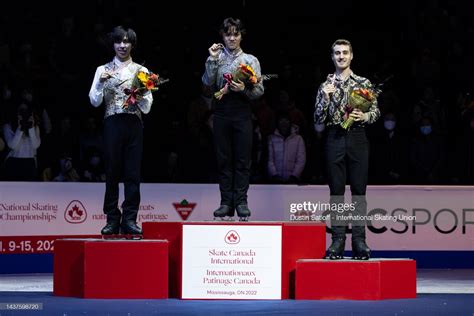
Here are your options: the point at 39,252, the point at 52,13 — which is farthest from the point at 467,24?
the point at 39,252

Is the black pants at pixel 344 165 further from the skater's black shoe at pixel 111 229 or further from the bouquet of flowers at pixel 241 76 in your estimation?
the skater's black shoe at pixel 111 229

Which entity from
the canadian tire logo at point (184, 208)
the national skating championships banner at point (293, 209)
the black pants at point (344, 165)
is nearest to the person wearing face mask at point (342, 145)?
the black pants at point (344, 165)

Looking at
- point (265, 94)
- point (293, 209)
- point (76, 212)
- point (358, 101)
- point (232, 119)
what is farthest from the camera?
point (265, 94)

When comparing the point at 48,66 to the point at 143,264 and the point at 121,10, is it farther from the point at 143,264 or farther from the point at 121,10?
the point at 143,264

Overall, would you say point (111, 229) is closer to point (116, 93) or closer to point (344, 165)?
point (116, 93)

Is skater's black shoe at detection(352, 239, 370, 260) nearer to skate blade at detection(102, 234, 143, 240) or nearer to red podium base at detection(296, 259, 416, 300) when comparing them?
red podium base at detection(296, 259, 416, 300)

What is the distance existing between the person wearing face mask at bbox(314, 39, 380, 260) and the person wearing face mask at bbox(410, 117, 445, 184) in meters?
6.12

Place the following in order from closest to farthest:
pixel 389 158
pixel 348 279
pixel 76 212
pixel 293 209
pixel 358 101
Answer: pixel 348 279 < pixel 358 101 < pixel 76 212 < pixel 293 209 < pixel 389 158

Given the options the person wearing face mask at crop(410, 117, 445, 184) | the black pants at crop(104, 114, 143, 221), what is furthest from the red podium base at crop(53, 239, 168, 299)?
the person wearing face mask at crop(410, 117, 445, 184)

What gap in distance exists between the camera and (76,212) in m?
17.6

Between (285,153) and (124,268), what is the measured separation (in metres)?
6.22

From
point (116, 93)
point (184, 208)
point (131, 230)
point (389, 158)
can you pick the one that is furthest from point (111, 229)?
point (389, 158)

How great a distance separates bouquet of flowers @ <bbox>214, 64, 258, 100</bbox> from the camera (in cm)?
1288

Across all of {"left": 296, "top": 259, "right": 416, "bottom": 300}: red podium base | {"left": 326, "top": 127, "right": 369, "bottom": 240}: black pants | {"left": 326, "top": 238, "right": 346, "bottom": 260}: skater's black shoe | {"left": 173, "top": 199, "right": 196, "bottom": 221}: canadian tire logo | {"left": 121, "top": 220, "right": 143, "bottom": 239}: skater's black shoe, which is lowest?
{"left": 296, "top": 259, "right": 416, "bottom": 300}: red podium base
